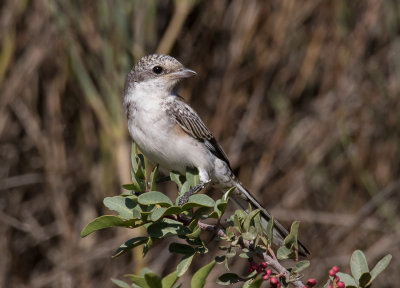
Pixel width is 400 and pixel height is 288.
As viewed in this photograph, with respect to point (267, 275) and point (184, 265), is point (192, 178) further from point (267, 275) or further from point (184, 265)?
point (267, 275)

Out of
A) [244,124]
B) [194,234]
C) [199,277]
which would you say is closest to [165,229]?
[194,234]

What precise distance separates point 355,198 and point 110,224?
13.1 feet

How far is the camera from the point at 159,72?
384 cm

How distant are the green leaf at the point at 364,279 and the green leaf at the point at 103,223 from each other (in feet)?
2.71

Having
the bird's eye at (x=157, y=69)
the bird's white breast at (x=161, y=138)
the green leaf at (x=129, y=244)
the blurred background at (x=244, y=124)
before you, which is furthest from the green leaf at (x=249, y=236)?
the blurred background at (x=244, y=124)

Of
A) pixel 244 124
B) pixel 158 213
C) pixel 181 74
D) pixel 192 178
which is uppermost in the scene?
pixel 181 74

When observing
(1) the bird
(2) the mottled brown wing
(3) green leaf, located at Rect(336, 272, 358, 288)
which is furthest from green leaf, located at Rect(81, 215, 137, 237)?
(2) the mottled brown wing

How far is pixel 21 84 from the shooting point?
5152mm

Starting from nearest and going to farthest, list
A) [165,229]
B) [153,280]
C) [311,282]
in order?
[153,280], [311,282], [165,229]

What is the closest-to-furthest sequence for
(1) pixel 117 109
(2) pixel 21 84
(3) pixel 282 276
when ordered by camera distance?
(3) pixel 282 276
(1) pixel 117 109
(2) pixel 21 84

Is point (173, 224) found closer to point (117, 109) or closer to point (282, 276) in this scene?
point (282, 276)

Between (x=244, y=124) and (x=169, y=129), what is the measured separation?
1.86 metres

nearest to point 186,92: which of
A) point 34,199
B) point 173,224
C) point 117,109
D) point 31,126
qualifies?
point 117,109

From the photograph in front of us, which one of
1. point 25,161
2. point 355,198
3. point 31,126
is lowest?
point 355,198
